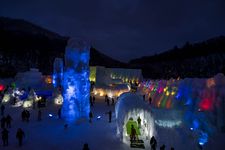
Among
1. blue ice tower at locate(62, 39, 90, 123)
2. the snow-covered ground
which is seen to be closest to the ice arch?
the snow-covered ground

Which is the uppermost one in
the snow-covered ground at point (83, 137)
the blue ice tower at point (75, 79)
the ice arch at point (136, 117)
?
the blue ice tower at point (75, 79)

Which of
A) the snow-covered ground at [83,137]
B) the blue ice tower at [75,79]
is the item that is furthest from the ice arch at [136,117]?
the blue ice tower at [75,79]

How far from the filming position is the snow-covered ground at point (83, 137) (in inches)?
603

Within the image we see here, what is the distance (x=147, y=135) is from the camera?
16.4 metres

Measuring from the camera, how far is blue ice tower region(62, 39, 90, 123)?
76.0 feet

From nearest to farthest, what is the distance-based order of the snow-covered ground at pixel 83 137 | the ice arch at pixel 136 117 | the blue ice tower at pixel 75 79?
the snow-covered ground at pixel 83 137 → the ice arch at pixel 136 117 → the blue ice tower at pixel 75 79

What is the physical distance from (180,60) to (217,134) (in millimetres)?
86042

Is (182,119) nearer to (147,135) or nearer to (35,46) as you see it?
(147,135)

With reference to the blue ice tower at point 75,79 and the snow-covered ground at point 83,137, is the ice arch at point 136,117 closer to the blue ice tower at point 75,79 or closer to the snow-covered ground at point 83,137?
the snow-covered ground at point 83,137

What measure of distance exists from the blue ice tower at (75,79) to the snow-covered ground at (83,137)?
1323 mm

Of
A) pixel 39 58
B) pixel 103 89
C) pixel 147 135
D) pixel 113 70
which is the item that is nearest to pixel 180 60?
pixel 113 70

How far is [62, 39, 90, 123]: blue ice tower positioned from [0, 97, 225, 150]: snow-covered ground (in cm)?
132

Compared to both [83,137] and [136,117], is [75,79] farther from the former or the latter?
[136,117]

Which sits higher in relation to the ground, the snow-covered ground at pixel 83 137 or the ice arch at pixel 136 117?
the ice arch at pixel 136 117
